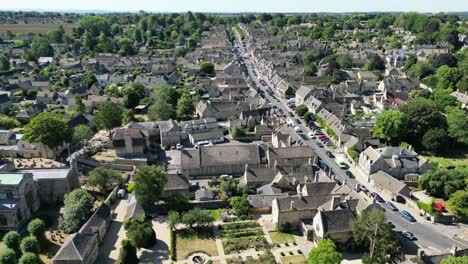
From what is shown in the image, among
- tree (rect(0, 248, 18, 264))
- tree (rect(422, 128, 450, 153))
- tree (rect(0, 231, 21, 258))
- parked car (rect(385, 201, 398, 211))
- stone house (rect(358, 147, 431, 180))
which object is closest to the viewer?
tree (rect(0, 248, 18, 264))

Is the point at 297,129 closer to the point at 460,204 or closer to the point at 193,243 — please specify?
the point at 460,204

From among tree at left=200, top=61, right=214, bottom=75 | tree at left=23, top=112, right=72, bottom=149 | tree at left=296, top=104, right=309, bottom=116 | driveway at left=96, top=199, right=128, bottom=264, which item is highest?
tree at left=200, top=61, right=214, bottom=75

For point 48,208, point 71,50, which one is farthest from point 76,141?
point 71,50

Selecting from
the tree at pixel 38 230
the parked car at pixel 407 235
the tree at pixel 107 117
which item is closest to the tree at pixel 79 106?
the tree at pixel 107 117

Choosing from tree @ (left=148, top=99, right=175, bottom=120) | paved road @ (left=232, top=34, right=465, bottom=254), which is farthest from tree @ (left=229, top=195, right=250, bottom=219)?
tree @ (left=148, top=99, right=175, bottom=120)

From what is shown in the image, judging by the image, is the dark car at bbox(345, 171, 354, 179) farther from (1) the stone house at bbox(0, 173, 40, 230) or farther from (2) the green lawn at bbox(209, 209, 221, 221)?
(1) the stone house at bbox(0, 173, 40, 230)

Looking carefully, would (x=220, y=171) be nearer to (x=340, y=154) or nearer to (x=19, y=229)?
(x=340, y=154)

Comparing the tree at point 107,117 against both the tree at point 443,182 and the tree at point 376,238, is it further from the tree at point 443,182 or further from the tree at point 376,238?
the tree at point 443,182
